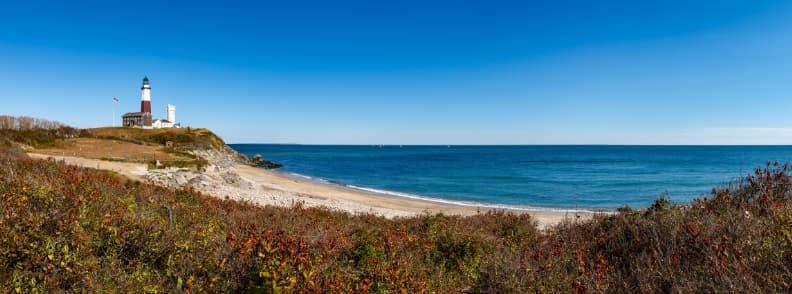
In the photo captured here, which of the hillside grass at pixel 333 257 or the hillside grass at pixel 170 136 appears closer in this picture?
the hillside grass at pixel 333 257

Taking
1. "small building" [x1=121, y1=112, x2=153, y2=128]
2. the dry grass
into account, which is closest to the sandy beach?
the dry grass

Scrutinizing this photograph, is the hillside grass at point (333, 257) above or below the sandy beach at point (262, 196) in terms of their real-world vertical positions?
above

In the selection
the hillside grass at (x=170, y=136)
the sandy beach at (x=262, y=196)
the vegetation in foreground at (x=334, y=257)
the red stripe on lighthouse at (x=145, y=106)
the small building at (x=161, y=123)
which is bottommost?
the sandy beach at (x=262, y=196)

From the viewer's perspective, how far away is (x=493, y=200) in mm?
29969

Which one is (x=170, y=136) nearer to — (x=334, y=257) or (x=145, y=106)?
(x=145, y=106)

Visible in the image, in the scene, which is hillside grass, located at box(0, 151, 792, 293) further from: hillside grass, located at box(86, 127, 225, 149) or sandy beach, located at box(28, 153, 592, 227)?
hillside grass, located at box(86, 127, 225, 149)

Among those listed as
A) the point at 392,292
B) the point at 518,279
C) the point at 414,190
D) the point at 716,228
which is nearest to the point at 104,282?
the point at 392,292

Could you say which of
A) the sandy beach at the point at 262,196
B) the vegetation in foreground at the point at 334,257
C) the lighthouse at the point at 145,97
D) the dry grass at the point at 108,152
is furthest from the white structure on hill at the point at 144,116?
the vegetation in foreground at the point at 334,257

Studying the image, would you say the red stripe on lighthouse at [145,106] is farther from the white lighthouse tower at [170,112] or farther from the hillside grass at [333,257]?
the hillside grass at [333,257]

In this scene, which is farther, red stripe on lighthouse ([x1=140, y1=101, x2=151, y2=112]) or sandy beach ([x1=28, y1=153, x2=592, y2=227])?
red stripe on lighthouse ([x1=140, y1=101, x2=151, y2=112])

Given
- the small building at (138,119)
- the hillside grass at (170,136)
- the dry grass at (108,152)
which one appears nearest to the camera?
the dry grass at (108,152)

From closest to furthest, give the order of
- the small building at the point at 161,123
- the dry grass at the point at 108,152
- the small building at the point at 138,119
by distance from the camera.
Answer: the dry grass at the point at 108,152, the small building at the point at 138,119, the small building at the point at 161,123

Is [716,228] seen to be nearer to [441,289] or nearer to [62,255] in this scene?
[441,289]

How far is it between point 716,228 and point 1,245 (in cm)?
1025
